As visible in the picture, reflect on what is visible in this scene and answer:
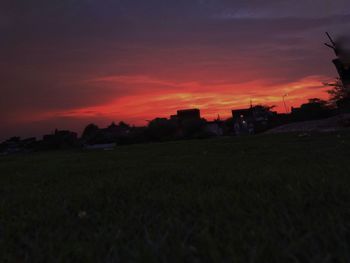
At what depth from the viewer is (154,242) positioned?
151cm

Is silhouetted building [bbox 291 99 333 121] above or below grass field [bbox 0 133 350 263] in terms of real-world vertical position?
above

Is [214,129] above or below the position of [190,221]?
above

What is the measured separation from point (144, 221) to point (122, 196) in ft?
2.66

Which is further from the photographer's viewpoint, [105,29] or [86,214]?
[105,29]

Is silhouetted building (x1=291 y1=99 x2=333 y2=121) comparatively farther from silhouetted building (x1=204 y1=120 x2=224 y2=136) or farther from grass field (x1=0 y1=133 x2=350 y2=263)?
grass field (x1=0 y1=133 x2=350 y2=263)

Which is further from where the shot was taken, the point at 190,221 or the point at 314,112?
the point at 314,112

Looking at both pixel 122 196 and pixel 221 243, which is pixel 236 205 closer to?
pixel 221 243

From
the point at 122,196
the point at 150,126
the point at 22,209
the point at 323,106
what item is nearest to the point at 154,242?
the point at 122,196

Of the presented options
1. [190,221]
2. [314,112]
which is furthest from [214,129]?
[190,221]

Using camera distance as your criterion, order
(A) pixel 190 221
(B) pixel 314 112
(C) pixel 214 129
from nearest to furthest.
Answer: (A) pixel 190 221
(B) pixel 314 112
(C) pixel 214 129

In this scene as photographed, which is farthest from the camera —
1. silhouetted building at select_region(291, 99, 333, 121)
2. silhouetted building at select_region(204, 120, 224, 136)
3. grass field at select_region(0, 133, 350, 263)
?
silhouetted building at select_region(204, 120, 224, 136)

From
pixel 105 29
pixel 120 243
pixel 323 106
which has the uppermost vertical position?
pixel 105 29

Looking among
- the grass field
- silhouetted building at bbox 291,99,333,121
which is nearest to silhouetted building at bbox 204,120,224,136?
silhouetted building at bbox 291,99,333,121

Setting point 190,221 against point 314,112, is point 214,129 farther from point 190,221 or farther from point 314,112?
point 190,221
